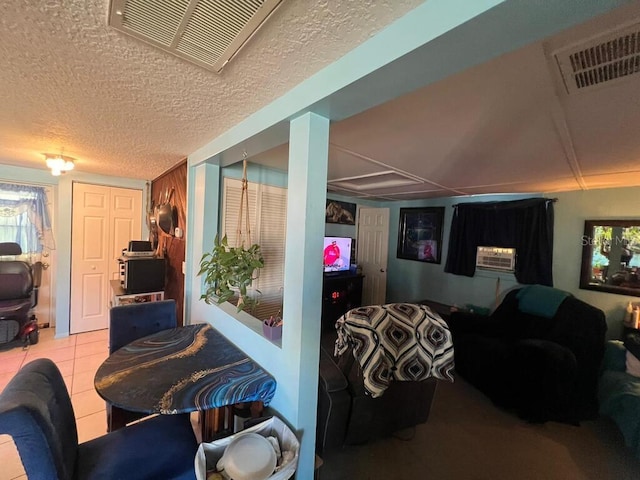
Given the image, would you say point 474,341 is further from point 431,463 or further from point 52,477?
point 52,477

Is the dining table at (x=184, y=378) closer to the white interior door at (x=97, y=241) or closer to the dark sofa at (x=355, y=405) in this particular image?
the dark sofa at (x=355, y=405)

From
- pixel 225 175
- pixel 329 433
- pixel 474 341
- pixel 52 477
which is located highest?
pixel 225 175

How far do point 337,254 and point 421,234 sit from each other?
1430mm

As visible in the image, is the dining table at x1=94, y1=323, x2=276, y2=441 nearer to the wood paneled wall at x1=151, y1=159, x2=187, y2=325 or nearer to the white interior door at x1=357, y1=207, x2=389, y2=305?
the wood paneled wall at x1=151, y1=159, x2=187, y2=325

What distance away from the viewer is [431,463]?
169 cm

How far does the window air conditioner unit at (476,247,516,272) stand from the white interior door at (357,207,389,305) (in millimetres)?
1382

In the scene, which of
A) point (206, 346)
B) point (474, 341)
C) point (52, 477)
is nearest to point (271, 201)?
point (206, 346)

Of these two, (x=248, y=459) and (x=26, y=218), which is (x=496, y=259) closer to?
(x=248, y=459)

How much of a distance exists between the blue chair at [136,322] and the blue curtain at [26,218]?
2.85 m

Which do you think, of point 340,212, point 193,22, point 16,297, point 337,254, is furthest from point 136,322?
point 340,212

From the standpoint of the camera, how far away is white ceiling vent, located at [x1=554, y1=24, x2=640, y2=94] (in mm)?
Answer: 813

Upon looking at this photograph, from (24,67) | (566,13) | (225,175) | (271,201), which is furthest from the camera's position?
(271,201)

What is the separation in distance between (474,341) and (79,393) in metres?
3.64

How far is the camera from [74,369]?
103 inches
